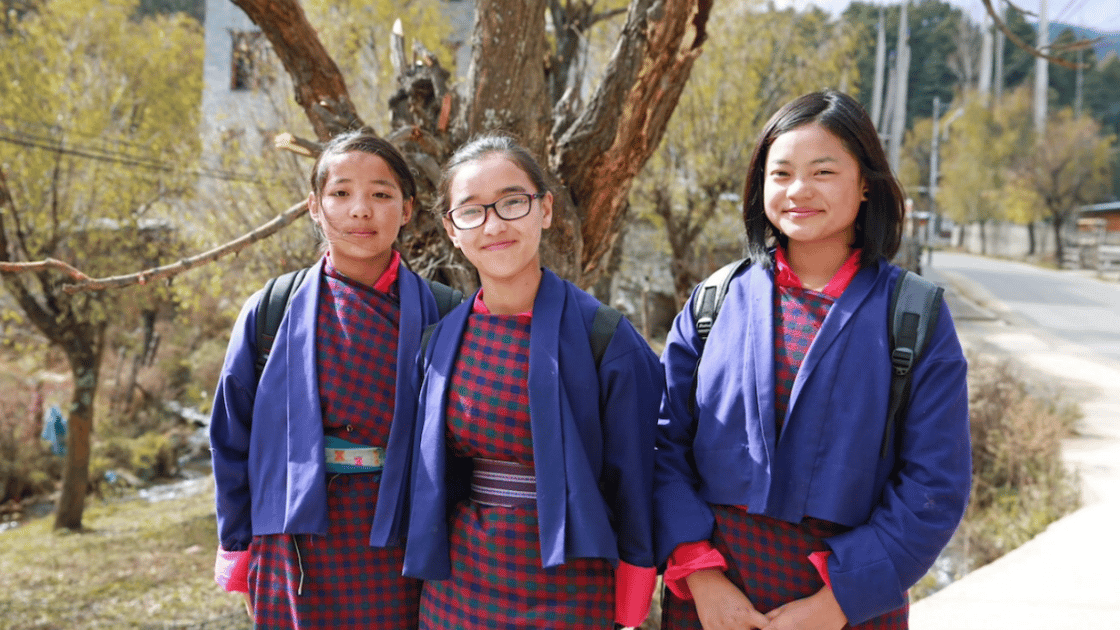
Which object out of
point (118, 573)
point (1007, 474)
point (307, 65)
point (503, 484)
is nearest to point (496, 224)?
point (503, 484)

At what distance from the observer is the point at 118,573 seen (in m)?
9.13

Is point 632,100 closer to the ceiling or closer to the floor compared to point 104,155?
closer to the floor

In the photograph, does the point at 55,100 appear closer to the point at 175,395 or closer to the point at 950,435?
the point at 175,395

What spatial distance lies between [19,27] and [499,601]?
1270 cm

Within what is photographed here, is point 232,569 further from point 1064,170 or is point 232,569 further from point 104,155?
point 1064,170

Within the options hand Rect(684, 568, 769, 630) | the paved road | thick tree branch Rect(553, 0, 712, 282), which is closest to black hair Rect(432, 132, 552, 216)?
hand Rect(684, 568, 769, 630)

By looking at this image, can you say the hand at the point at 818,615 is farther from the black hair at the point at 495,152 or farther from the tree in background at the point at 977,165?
the tree in background at the point at 977,165

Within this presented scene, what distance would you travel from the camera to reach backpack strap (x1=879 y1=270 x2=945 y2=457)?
166 cm

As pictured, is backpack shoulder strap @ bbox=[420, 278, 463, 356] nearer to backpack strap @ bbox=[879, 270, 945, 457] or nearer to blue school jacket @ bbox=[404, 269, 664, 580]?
blue school jacket @ bbox=[404, 269, 664, 580]

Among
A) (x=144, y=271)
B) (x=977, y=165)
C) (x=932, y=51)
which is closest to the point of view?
(x=144, y=271)

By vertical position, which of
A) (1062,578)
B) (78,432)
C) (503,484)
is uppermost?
(503,484)

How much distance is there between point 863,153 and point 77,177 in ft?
37.0

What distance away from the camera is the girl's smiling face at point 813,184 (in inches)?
68.8

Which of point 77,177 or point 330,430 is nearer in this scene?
point 330,430
